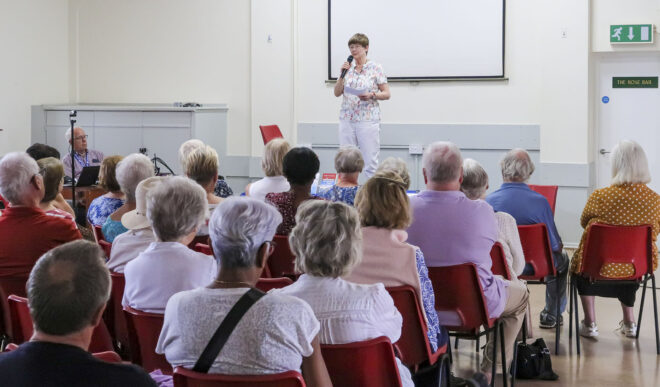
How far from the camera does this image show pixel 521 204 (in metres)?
4.96

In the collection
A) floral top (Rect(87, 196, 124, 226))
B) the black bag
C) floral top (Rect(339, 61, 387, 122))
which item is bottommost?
the black bag

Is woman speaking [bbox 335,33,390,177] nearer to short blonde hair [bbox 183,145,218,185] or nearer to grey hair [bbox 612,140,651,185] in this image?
grey hair [bbox 612,140,651,185]

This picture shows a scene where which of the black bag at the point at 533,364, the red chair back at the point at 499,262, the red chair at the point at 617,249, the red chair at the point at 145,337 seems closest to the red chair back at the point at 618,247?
the red chair at the point at 617,249

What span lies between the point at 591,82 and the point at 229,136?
438 centimetres

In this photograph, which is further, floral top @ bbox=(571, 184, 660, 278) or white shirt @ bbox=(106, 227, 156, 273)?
floral top @ bbox=(571, 184, 660, 278)

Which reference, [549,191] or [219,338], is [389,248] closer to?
[219,338]

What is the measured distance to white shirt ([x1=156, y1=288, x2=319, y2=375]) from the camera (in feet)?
7.29

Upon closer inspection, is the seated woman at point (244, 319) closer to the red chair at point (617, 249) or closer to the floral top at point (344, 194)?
the floral top at point (344, 194)

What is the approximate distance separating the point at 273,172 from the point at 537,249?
1.76m

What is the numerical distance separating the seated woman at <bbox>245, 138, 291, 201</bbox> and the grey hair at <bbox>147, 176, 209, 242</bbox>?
222 cm

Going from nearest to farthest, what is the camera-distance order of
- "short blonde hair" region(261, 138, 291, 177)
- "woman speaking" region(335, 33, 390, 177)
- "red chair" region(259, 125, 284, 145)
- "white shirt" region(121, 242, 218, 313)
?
"white shirt" region(121, 242, 218, 313) < "short blonde hair" region(261, 138, 291, 177) < "woman speaking" region(335, 33, 390, 177) < "red chair" region(259, 125, 284, 145)

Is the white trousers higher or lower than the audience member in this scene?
higher

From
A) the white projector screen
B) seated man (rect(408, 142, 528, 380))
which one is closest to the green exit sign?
the white projector screen

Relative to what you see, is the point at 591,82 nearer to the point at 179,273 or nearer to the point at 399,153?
the point at 399,153
